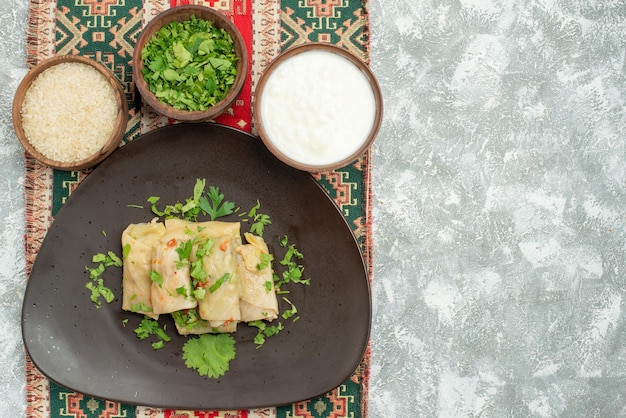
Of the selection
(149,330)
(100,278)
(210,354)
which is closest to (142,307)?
(149,330)

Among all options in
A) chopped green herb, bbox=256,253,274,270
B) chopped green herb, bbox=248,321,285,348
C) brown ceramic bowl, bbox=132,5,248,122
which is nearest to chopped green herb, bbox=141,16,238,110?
brown ceramic bowl, bbox=132,5,248,122

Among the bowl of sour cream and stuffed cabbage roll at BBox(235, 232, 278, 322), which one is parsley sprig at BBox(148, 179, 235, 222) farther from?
the bowl of sour cream

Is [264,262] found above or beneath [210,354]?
above

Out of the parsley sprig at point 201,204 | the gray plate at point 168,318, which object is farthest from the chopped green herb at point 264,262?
the parsley sprig at point 201,204

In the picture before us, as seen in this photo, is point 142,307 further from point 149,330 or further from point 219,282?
point 219,282

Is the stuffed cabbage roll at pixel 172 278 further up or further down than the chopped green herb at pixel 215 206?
further down

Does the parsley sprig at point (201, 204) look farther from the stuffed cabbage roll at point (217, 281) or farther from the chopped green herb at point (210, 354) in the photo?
the chopped green herb at point (210, 354)
